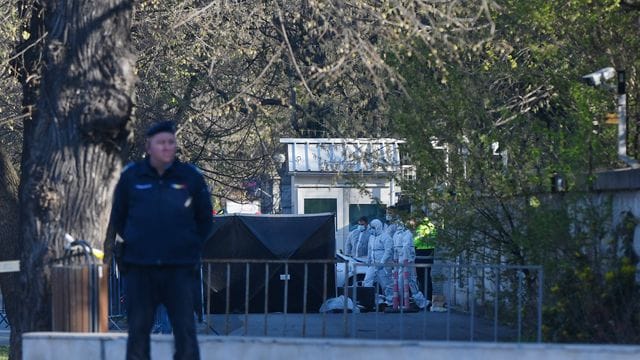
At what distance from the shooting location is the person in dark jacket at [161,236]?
23.6 ft

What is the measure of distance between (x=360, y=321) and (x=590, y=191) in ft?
14.5

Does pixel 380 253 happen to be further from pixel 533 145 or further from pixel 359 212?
pixel 533 145

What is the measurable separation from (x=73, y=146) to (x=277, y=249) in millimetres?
12716

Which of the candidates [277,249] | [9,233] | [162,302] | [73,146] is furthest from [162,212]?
[277,249]

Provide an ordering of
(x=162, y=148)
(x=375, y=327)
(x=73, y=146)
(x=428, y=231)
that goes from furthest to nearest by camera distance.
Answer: (x=428, y=231) → (x=375, y=327) → (x=73, y=146) → (x=162, y=148)

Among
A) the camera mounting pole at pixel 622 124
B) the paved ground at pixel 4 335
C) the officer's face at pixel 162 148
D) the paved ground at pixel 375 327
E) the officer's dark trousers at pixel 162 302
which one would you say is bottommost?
the paved ground at pixel 4 335

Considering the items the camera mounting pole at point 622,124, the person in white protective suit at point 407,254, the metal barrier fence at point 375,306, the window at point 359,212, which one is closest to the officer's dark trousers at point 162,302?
the metal barrier fence at point 375,306

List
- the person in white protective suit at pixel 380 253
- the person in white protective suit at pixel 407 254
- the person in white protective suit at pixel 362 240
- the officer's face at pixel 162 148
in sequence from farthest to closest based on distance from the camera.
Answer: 1. the person in white protective suit at pixel 362 240
2. the person in white protective suit at pixel 380 253
3. the person in white protective suit at pixel 407 254
4. the officer's face at pixel 162 148

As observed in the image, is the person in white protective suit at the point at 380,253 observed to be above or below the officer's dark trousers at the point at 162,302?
below

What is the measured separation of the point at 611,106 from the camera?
530 inches

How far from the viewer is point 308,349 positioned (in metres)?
8.10

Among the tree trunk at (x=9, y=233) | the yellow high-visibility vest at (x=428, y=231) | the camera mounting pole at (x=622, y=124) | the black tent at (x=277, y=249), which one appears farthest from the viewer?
the black tent at (x=277, y=249)

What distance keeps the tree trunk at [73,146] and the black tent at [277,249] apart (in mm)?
11264

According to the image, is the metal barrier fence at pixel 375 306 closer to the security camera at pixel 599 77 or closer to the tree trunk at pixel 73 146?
the tree trunk at pixel 73 146
